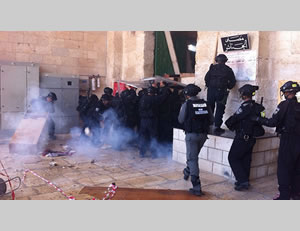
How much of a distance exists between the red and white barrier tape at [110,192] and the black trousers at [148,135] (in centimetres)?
258

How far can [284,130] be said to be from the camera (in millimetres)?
4422


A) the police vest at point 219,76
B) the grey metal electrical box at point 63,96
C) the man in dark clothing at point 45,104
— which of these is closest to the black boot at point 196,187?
the police vest at point 219,76

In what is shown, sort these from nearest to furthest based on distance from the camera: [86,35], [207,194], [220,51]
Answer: [207,194]
[220,51]
[86,35]

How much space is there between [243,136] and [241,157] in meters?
0.47

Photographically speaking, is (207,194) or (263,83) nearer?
(207,194)

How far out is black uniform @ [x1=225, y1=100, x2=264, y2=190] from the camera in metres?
4.83

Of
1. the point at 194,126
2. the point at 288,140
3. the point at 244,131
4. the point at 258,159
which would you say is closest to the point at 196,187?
the point at 194,126

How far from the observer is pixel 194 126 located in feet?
15.6

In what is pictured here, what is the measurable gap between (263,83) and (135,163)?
380 cm

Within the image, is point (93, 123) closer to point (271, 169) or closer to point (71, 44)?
point (71, 44)

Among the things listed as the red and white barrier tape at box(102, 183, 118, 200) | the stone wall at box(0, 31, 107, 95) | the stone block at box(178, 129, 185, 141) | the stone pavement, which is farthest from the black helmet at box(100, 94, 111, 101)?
the red and white barrier tape at box(102, 183, 118, 200)

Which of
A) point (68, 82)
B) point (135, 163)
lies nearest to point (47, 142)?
point (68, 82)

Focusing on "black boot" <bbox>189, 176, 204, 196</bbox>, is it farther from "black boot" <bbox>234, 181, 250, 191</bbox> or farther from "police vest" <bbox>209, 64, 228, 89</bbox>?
"police vest" <bbox>209, 64, 228, 89</bbox>

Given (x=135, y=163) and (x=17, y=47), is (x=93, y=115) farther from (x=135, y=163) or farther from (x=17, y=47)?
(x=17, y=47)
